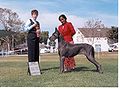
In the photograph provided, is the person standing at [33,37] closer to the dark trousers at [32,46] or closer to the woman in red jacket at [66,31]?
the dark trousers at [32,46]

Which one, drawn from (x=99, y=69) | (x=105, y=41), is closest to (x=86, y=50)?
(x=99, y=69)

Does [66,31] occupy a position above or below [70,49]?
above

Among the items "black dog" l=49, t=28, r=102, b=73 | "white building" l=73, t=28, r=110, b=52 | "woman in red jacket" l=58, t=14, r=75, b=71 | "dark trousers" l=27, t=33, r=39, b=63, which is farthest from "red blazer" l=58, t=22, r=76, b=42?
"white building" l=73, t=28, r=110, b=52

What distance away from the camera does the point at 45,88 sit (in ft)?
25.3

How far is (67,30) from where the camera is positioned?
37.2 feet

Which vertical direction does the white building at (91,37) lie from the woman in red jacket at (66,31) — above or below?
above

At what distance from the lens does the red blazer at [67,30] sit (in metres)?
11.2

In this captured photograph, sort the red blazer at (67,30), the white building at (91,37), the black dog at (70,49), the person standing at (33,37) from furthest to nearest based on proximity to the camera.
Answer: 1. the white building at (91,37)
2. the red blazer at (67,30)
3. the person standing at (33,37)
4. the black dog at (70,49)

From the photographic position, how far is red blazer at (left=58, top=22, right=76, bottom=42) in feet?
36.7

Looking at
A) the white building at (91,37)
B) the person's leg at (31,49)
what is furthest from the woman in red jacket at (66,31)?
the white building at (91,37)

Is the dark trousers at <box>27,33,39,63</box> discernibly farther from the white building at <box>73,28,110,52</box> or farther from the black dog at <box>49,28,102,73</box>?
the white building at <box>73,28,110,52</box>

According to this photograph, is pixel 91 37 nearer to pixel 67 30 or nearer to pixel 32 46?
pixel 67 30

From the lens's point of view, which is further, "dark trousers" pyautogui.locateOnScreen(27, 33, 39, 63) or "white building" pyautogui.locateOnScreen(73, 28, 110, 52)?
"white building" pyautogui.locateOnScreen(73, 28, 110, 52)

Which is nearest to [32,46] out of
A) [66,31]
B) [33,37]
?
[33,37]
